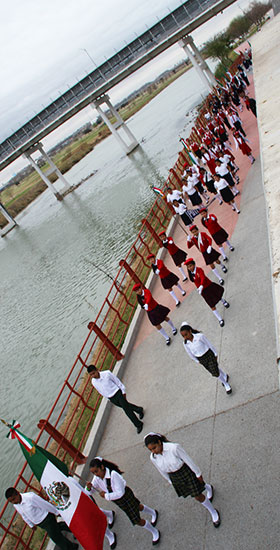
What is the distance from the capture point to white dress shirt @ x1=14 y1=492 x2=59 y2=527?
18.9 feet

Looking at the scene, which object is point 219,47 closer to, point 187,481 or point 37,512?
point 187,481

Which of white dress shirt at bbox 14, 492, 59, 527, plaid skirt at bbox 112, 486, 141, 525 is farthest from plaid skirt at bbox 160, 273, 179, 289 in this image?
white dress shirt at bbox 14, 492, 59, 527

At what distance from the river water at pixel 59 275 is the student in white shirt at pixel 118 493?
24.3 feet

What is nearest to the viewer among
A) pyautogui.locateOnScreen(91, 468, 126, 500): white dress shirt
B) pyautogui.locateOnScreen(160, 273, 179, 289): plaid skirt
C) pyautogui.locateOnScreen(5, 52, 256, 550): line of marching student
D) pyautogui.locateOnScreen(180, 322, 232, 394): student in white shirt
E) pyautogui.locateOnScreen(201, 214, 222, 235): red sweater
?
pyautogui.locateOnScreen(5, 52, 256, 550): line of marching student

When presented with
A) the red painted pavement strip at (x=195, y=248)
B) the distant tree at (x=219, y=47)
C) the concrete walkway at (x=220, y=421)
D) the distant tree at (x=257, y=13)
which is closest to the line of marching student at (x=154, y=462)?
the concrete walkway at (x=220, y=421)

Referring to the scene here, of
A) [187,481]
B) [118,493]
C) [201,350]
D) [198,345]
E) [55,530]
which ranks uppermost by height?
[198,345]

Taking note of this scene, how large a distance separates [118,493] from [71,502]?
680 mm

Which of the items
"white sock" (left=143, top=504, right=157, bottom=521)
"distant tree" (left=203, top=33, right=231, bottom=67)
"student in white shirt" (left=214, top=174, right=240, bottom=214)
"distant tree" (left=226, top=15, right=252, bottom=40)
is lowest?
"white sock" (left=143, top=504, right=157, bottom=521)

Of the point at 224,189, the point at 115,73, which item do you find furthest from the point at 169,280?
the point at 115,73

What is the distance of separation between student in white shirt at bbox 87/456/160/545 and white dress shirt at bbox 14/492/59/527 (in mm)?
1016

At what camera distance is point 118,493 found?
17.4 ft

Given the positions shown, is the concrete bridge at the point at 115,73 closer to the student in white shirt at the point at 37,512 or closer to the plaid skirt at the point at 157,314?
the plaid skirt at the point at 157,314

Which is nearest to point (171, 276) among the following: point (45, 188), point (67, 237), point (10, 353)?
point (10, 353)

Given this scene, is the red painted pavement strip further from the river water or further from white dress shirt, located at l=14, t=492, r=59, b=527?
the river water
